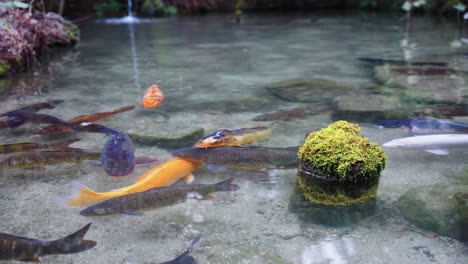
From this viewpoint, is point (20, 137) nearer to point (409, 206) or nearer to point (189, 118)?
point (189, 118)

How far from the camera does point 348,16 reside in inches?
712

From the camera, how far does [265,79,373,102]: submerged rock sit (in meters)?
6.33

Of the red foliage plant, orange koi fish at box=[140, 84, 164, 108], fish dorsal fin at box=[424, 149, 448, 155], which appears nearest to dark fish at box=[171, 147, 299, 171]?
fish dorsal fin at box=[424, 149, 448, 155]

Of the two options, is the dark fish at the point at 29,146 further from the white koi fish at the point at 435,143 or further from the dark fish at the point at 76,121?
the white koi fish at the point at 435,143

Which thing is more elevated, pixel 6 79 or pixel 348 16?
pixel 348 16

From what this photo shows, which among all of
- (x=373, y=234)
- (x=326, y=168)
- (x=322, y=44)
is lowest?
(x=373, y=234)

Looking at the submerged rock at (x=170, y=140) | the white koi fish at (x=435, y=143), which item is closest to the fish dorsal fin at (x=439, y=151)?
the white koi fish at (x=435, y=143)

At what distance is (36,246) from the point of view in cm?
276

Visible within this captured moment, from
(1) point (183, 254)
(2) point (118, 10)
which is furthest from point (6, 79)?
(2) point (118, 10)

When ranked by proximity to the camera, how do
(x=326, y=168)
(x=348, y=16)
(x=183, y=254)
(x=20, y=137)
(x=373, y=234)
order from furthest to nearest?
(x=348, y=16)
(x=20, y=137)
(x=326, y=168)
(x=373, y=234)
(x=183, y=254)

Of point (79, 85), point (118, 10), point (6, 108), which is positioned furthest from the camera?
point (118, 10)

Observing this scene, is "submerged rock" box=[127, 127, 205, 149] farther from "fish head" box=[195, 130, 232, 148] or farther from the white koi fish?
the white koi fish

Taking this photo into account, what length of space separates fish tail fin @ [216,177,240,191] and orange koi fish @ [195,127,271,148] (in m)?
0.43

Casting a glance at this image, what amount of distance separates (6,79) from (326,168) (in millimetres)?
6648
